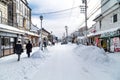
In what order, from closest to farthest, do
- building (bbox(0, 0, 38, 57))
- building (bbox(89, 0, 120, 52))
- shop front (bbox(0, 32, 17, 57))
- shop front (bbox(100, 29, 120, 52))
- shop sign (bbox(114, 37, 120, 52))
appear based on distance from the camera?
shop front (bbox(0, 32, 17, 57))
building (bbox(0, 0, 38, 57))
shop front (bbox(100, 29, 120, 52))
building (bbox(89, 0, 120, 52))
shop sign (bbox(114, 37, 120, 52))

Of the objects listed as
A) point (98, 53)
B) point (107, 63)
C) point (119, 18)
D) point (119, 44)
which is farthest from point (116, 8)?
point (107, 63)

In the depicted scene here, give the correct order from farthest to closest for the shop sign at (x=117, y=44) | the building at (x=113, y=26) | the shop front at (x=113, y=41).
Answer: the shop sign at (x=117, y=44) < the building at (x=113, y=26) < the shop front at (x=113, y=41)

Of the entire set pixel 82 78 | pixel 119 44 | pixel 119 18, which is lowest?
pixel 82 78

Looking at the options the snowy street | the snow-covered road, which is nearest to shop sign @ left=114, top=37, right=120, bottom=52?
the snowy street

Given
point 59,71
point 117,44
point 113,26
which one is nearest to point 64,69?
point 59,71

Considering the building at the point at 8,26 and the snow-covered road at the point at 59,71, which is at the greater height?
the building at the point at 8,26

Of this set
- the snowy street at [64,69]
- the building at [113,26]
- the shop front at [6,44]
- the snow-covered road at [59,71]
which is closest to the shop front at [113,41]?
the building at [113,26]

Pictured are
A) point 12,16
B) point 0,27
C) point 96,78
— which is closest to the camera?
point 96,78

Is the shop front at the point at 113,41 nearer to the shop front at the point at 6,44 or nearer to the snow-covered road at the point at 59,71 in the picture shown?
the snow-covered road at the point at 59,71

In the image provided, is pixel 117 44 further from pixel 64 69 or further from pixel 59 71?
pixel 59 71

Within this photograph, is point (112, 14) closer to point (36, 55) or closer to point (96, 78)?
point (36, 55)

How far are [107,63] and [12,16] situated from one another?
19.6 m

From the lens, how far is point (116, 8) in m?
24.7

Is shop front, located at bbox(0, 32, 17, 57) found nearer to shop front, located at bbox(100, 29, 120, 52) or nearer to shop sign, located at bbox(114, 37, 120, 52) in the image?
shop front, located at bbox(100, 29, 120, 52)
